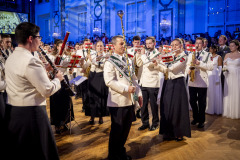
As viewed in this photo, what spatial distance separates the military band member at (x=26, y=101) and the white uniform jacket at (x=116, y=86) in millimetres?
966

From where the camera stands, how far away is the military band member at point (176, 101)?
3.86 m

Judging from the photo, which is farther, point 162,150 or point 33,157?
point 162,150

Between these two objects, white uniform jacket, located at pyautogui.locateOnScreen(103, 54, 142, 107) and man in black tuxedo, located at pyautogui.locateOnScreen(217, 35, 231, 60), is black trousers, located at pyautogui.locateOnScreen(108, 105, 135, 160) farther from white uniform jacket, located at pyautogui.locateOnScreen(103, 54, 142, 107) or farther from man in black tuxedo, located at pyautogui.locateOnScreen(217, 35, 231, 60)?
man in black tuxedo, located at pyautogui.locateOnScreen(217, 35, 231, 60)

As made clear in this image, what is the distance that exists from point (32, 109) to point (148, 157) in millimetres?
1985

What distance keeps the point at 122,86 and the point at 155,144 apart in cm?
156

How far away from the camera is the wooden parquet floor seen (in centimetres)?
329

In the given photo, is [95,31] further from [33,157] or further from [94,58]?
[33,157]

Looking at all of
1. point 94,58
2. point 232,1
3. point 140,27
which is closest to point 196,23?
point 232,1

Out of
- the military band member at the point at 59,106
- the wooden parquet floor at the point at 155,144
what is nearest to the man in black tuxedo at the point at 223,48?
the wooden parquet floor at the point at 155,144

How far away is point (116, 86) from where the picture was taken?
2.74m

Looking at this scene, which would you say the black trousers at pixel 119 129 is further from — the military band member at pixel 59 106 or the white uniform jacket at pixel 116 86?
the military band member at pixel 59 106

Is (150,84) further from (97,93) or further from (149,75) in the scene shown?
(97,93)

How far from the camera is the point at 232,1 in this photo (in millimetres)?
10516

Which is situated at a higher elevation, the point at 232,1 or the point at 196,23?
the point at 232,1
